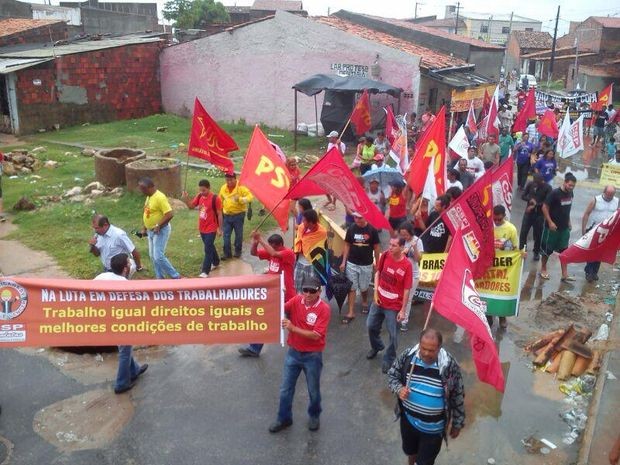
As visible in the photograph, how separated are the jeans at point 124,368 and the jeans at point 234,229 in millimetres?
3618

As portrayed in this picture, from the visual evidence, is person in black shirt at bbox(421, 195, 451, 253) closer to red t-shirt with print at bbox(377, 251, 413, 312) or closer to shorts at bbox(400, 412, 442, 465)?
red t-shirt with print at bbox(377, 251, 413, 312)

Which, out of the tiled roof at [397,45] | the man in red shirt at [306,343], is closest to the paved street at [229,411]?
the man in red shirt at [306,343]

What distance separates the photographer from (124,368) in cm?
575

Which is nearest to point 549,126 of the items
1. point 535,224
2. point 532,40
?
point 535,224

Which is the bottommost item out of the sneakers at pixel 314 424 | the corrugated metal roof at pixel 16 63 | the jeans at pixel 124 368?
the sneakers at pixel 314 424

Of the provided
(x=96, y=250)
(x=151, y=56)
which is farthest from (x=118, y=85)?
(x=96, y=250)

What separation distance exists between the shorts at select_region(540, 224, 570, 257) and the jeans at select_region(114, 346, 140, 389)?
6739 millimetres

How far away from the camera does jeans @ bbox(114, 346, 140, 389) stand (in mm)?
5656

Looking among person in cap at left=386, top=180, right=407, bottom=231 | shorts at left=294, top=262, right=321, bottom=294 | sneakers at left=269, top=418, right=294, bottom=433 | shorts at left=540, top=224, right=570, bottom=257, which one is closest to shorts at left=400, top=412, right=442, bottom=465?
→ sneakers at left=269, top=418, right=294, bottom=433

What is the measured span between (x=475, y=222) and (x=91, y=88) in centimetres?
2164

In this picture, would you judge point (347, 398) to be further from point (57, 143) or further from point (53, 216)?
point (57, 143)

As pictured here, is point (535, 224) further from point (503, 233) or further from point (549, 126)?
point (549, 126)

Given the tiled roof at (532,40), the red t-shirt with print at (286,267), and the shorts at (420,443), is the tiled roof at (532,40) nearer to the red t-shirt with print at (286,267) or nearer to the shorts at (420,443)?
the red t-shirt with print at (286,267)

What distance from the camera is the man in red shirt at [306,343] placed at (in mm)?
4820
